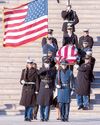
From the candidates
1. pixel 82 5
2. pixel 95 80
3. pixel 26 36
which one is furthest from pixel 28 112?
pixel 82 5

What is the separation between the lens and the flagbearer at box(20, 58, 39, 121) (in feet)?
72.4

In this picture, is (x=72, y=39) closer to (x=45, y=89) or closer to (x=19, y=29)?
(x=45, y=89)

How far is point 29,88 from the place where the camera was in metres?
22.1

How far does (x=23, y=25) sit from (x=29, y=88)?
6.54ft

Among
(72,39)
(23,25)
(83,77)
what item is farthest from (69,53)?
(23,25)

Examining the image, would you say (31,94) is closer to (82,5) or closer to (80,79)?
(80,79)

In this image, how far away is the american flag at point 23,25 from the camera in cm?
2066

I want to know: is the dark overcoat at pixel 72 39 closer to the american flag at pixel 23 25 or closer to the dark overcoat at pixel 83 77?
the dark overcoat at pixel 83 77

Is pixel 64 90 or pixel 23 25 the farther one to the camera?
pixel 64 90

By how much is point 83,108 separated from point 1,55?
5218 mm

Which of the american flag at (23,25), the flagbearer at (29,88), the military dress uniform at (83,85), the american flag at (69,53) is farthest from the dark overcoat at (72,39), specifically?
the american flag at (23,25)

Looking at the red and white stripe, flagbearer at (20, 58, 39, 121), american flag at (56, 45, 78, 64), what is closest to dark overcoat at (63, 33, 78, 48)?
american flag at (56, 45, 78, 64)

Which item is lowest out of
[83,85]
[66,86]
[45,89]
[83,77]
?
[83,85]

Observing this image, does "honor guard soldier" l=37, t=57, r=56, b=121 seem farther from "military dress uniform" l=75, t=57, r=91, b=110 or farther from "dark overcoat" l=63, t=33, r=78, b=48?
"dark overcoat" l=63, t=33, r=78, b=48
